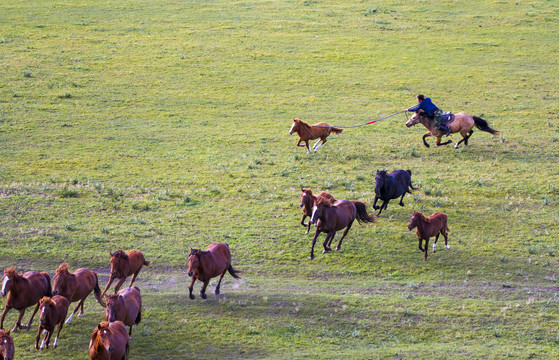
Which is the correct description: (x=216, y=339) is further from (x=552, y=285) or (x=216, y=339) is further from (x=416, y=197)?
(x=416, y=197)

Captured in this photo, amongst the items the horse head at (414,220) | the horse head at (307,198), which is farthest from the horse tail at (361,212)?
the horse head at (414,220)

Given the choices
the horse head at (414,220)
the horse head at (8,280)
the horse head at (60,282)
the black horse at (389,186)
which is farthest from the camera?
the black horse at (389,186)

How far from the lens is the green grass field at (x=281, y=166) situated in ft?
45.3

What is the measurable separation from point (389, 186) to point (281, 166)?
22.3 feet

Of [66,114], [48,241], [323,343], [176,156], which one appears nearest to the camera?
[323,343]

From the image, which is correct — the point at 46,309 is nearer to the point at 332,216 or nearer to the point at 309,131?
the point at 332,216

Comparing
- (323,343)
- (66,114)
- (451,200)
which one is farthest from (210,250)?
(66,114)

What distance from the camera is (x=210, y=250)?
1488 cm

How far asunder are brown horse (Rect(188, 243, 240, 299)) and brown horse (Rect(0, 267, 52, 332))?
3.34 m

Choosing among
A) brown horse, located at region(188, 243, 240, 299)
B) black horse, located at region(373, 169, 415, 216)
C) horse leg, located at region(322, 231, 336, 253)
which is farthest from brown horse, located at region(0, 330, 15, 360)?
black horse, located at region(373, 169, 415, 216)

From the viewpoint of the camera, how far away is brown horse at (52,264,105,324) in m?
13.2

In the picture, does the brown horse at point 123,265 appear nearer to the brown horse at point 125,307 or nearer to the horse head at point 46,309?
the brown horse at point 125,307

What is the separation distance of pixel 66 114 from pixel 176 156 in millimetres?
8796

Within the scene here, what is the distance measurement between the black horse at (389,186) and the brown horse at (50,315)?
35.6 ft
